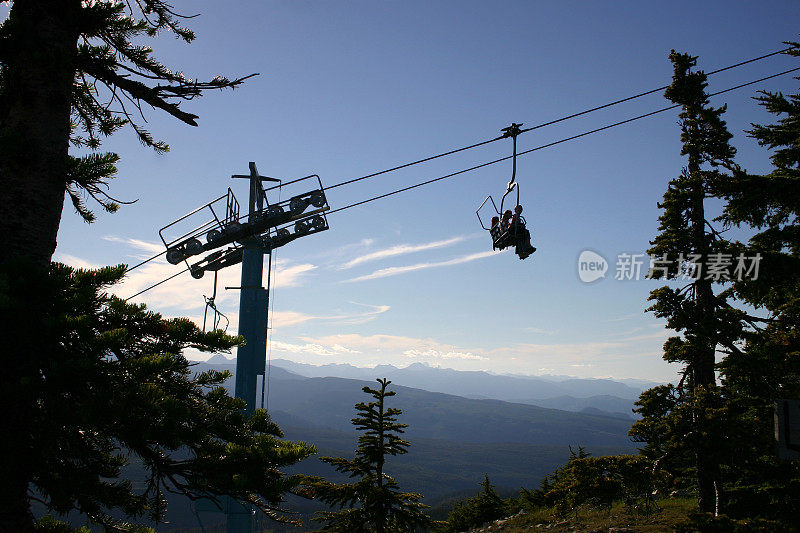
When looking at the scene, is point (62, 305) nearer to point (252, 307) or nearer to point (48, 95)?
point (48, 95)

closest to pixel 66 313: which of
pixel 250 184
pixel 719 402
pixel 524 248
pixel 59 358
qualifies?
pixel 59 358

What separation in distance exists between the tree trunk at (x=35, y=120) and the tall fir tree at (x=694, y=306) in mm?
16678

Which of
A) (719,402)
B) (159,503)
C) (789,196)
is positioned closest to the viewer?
(159,503)

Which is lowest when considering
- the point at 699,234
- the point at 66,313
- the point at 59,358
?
the point at 59,358

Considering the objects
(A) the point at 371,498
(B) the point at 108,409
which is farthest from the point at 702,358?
(B) the point at 108,409

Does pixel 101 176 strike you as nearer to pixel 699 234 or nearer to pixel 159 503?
pixel 159 503

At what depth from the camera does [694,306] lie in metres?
18.5

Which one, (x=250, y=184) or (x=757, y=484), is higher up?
(x=250, y=184)

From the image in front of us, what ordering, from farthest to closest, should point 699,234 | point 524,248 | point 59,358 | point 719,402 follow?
point 699,234 → point 719,402 → point 524,248 → point 59,358

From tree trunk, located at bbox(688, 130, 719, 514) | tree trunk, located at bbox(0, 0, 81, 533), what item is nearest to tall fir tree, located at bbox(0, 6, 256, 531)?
tree trunk, located at bbox(0, 0, 81, 533)

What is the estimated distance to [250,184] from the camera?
19984mm

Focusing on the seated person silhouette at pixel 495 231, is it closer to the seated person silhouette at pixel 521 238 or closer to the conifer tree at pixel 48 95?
the seated person silhouette at pixel 521 238

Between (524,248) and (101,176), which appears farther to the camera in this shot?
(524,248)

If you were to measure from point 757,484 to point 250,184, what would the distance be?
22772 millimetres
